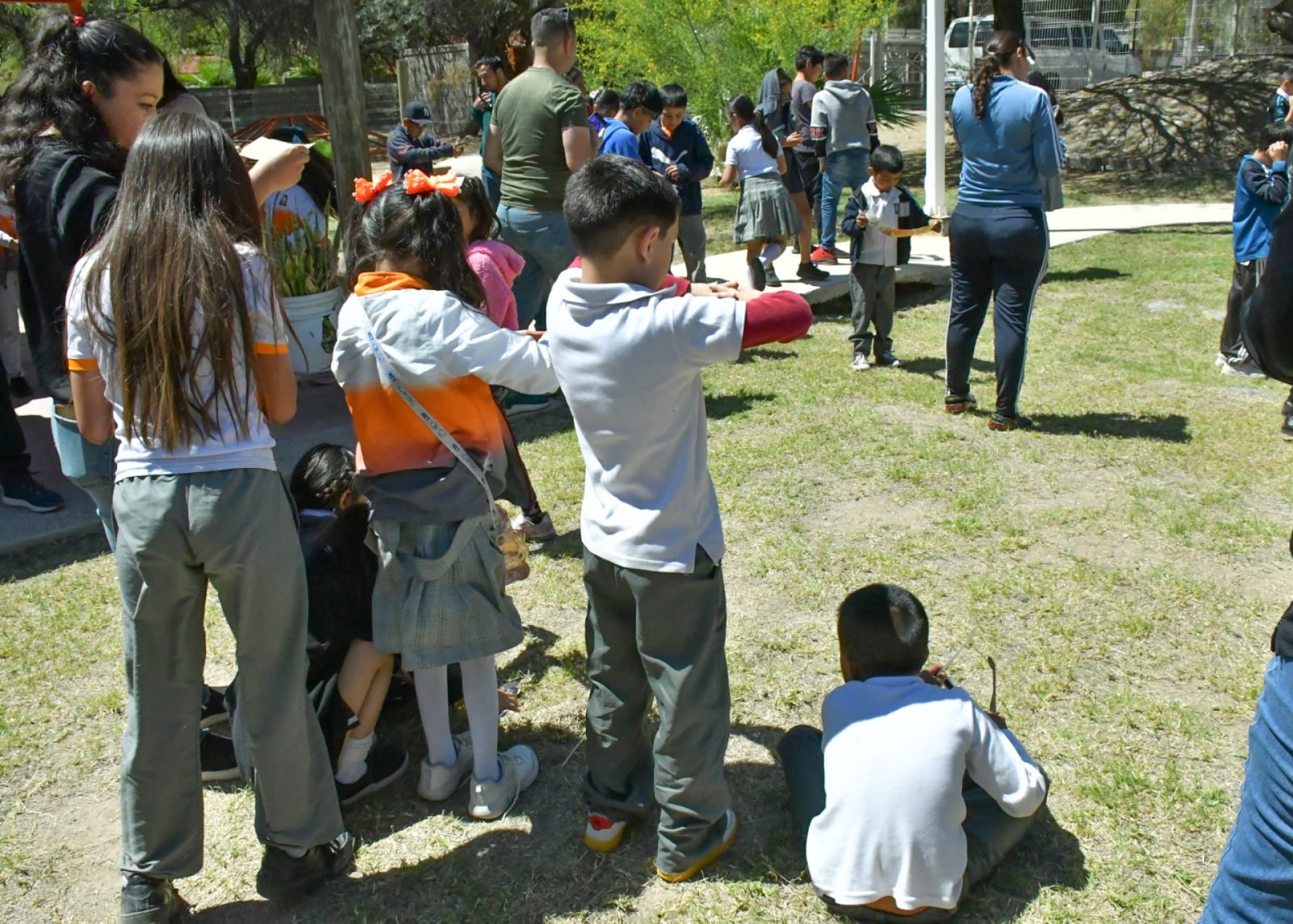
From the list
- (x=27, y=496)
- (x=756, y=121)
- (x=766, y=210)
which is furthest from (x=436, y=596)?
(x=756, y=121)

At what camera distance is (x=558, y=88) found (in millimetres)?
5652

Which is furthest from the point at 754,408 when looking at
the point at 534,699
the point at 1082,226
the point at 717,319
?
the point at 1082,226

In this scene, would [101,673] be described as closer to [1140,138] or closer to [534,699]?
[534,699]

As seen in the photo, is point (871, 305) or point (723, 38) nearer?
point (871, 305)

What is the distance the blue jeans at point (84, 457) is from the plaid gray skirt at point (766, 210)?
5.98m

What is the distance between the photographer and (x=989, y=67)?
5492 millimetres

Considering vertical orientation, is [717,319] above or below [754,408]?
above

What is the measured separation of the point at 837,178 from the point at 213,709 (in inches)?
296

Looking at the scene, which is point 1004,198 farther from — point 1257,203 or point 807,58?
point 807,58

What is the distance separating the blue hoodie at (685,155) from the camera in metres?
8.05

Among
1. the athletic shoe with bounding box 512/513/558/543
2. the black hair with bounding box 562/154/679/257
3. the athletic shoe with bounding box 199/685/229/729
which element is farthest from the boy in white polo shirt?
the athletic shoe with bounding box 512/513/558/543

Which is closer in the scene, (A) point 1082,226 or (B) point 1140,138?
(A) point 1082,226

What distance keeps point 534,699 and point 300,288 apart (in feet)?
11.8

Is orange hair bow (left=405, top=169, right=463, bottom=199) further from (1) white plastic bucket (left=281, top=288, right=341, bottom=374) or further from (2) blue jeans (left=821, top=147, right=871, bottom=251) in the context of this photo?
(2) blue jeans (left=821, top=147, right=871, bottom=251)
